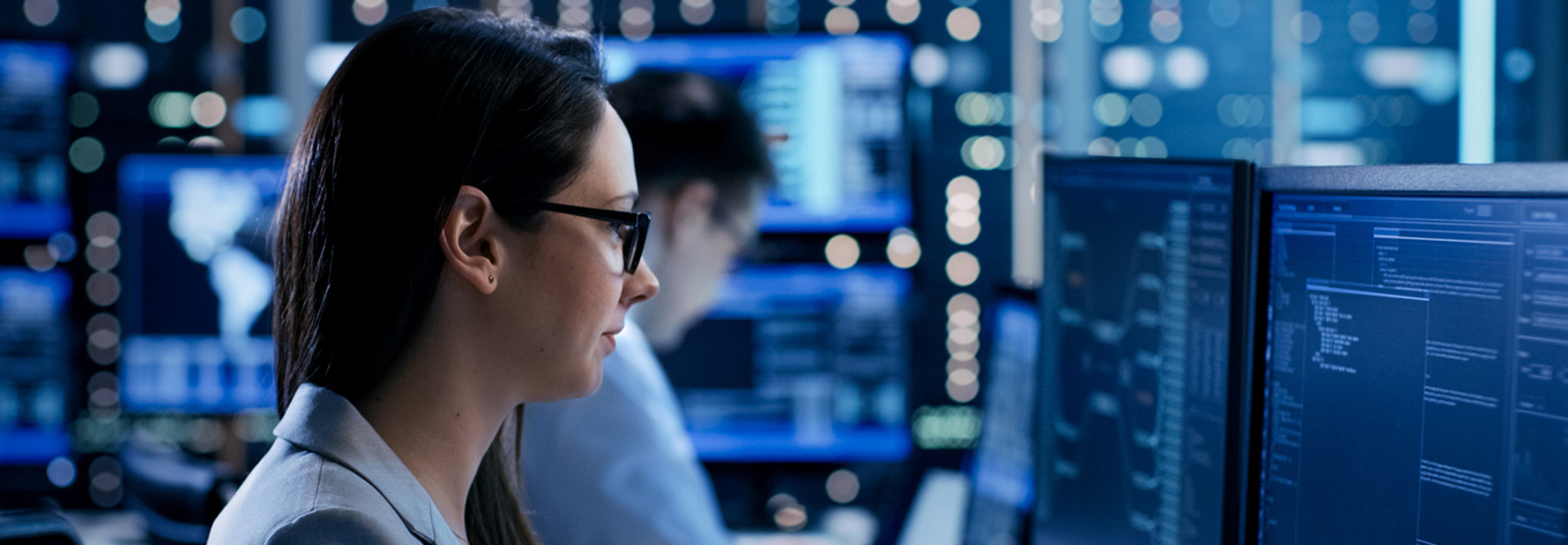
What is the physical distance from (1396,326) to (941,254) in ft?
5.33

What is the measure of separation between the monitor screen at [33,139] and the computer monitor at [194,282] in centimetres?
15

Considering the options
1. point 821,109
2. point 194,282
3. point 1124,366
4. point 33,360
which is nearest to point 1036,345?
point 1124,366

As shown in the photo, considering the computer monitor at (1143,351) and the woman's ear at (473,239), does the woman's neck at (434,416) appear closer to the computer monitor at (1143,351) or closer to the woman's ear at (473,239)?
the woman's ear at (473,239)

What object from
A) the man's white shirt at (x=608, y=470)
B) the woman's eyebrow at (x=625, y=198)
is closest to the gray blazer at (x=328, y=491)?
the woman's eyebrow at (x=625, y=198)

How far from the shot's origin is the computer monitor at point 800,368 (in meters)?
2.27

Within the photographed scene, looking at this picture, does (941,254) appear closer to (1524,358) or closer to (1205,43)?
(1205,43)

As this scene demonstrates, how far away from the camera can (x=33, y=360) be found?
7.59 ft

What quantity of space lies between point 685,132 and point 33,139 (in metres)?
1.68

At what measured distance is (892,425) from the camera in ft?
7.53

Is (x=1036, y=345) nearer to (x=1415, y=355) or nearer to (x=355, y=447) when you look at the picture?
(x=1415, y=355)

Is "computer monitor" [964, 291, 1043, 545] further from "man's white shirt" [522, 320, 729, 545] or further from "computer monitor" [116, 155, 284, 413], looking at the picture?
"computer monitor" [116, 155, 284, 413]

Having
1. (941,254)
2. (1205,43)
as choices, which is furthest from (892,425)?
(1205,43)

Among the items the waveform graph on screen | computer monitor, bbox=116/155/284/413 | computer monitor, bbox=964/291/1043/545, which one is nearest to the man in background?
computer monitor, bbox=964/291/1043/545

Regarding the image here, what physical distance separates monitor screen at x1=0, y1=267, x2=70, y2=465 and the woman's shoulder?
1.93m
